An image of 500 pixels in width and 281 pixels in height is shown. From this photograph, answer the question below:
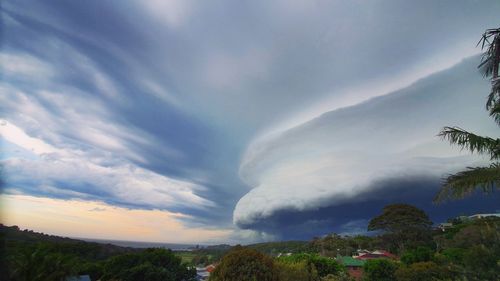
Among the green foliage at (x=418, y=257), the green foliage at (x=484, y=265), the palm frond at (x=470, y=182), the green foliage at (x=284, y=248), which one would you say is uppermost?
the palm frond at (x=470, y=182)

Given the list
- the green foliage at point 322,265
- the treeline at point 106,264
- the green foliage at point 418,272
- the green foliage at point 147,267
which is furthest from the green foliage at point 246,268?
the green foliage at point 147,267

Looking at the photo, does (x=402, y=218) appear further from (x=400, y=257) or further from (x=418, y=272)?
(x=418, y=272)

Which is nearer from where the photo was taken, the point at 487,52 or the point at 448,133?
the point at 487,52

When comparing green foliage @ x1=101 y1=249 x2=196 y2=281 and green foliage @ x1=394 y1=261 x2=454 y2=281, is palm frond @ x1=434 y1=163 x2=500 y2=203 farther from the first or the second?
green foliage @ x1=101 y1=249 x2=196 y2=281

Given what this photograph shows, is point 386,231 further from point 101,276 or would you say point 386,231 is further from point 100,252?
point 100,252

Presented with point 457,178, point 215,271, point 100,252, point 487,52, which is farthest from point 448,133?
point 100,252

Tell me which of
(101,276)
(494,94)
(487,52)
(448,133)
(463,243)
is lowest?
(101,276)

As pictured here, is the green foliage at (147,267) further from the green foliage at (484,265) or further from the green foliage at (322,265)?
the green foliage at (484,265)
